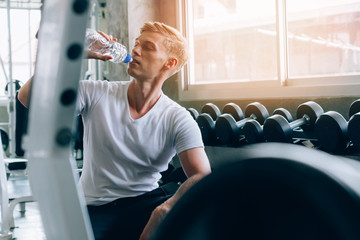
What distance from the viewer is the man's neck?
1.59 metres

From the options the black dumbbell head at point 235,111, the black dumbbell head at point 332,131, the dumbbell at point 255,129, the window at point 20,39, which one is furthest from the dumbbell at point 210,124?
the window at point 20,39

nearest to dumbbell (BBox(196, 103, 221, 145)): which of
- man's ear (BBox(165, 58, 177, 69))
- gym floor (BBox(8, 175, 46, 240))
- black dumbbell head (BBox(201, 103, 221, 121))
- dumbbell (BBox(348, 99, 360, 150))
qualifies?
black dumbbell head (BBox(201, 103, 221, 121))

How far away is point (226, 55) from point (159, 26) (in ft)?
7.66

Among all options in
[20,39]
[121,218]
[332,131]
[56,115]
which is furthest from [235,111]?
[20,39]

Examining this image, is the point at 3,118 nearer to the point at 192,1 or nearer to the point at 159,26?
the point at 192,1

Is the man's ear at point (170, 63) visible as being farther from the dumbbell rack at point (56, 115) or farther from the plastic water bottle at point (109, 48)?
the dumbbell rack at point (56, 115)

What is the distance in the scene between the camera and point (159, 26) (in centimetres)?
172

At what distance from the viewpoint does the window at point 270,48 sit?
2953 millimetres

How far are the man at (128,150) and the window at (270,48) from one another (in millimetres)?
1637

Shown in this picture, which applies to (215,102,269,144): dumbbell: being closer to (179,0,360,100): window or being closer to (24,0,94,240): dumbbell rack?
(179,0,360,100): window

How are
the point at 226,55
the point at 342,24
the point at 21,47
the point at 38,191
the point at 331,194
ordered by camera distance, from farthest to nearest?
the point at 21,47 < the point at 226,55 < the point at 342,24 < the point at 38,191 < the point at 331,194

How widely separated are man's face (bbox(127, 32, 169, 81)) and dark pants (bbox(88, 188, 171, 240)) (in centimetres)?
49

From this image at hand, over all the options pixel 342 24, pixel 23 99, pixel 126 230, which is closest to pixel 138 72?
pixel 23 99

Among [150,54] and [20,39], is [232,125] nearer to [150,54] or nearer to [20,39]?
[150,54]
